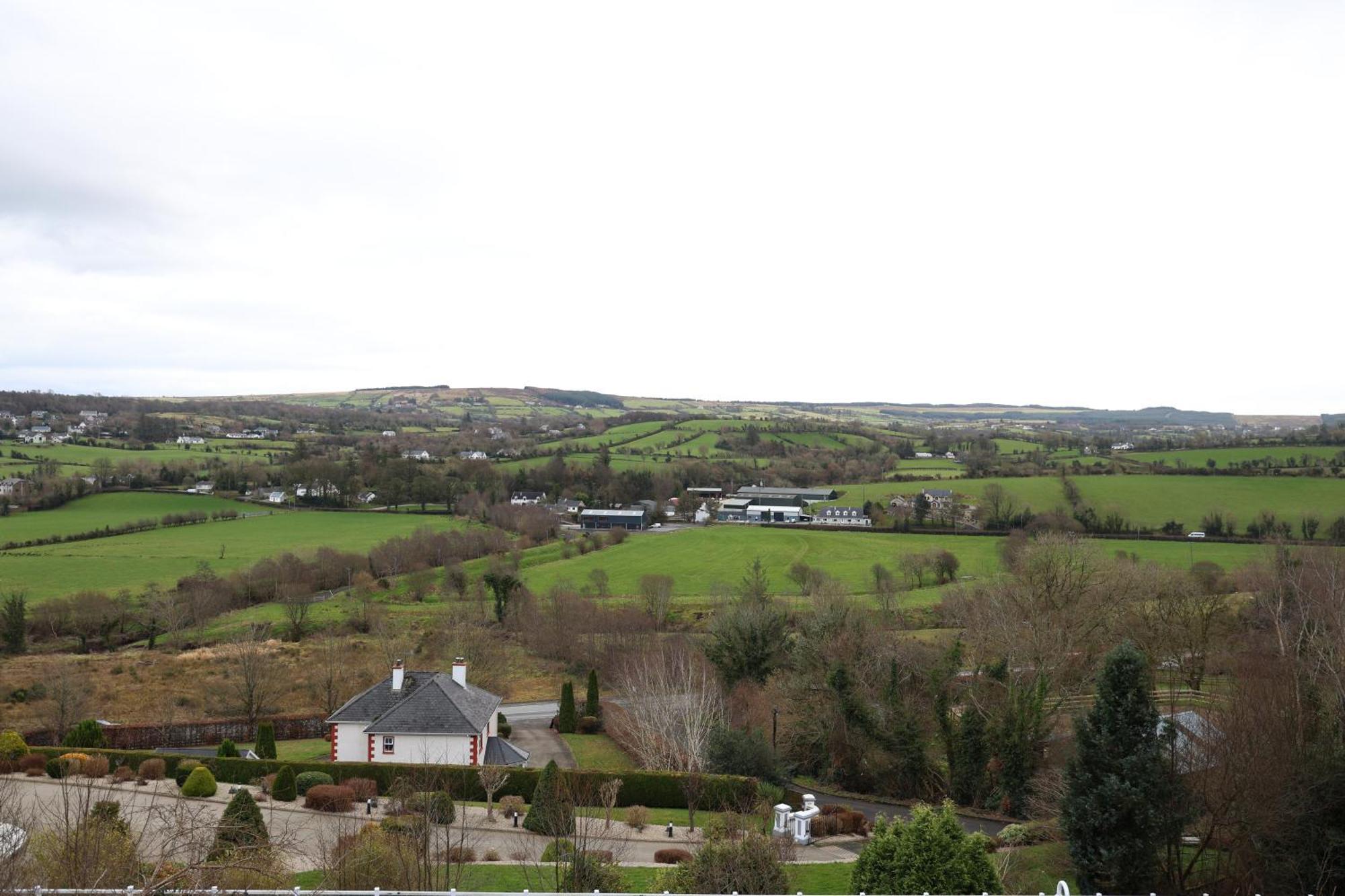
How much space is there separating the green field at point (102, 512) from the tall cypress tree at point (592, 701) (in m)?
58.7

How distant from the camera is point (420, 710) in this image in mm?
29172

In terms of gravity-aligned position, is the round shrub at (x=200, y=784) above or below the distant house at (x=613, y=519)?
above

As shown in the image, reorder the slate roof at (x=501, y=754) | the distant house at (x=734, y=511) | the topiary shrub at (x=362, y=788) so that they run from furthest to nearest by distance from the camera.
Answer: the distant house at (x=734, y=511) < the slate roof at (x=501, y=754) < the topiary shrub at (x=362, y=788)

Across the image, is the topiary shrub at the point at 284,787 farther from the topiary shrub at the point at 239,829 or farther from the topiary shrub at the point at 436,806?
the topiary shrub at the point at 436,806

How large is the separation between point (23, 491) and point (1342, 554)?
366 feet

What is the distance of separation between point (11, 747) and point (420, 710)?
1277 cm

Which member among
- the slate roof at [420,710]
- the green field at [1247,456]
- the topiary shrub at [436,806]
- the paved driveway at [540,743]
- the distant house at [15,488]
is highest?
the green field at [1247,456]

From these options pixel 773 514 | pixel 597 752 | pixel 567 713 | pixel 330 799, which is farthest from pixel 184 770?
pixel 773 514

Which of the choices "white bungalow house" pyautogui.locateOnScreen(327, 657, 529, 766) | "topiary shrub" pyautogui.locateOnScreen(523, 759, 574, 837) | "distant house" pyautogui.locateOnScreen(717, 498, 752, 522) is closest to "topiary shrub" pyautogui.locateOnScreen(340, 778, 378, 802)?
"white bungalow house" pyautogui.locateOnScreen(327, 657, 529, 766)

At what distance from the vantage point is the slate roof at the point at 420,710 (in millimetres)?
28609

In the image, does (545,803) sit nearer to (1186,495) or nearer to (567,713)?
(567,713)

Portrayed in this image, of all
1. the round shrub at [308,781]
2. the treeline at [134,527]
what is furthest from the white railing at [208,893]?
the treeline at [134,527]

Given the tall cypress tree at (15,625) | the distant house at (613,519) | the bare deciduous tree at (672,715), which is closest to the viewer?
the bare deciduous tree at (672,715)

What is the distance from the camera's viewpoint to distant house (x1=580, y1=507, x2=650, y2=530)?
98.5 m
